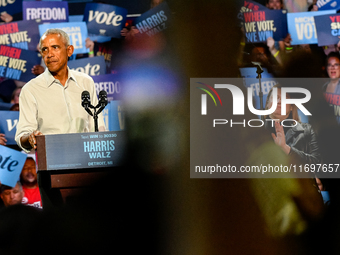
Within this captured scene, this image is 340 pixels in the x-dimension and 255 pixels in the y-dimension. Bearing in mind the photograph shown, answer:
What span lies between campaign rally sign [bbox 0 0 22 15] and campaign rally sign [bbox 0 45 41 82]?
11.5 inches

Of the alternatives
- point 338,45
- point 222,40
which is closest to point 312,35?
point 338,45

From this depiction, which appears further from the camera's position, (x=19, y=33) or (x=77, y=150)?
(x=19, y=33)

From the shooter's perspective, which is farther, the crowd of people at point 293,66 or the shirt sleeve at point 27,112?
the crowd of people at point 293,66

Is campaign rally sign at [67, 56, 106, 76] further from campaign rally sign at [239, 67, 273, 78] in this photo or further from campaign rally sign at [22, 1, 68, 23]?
campaign rally sign at [239, 67, 273, 78]

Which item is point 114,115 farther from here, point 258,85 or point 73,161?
point 73,161

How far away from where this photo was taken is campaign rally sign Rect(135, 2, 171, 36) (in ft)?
8.63

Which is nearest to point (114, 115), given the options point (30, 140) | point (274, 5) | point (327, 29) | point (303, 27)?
point (30, 140)

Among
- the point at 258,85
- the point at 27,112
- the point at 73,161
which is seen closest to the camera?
the point at 73,161

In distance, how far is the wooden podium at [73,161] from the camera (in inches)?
56.1

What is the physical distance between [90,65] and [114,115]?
45cm

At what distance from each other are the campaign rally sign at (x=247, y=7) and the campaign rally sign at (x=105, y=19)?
883mm

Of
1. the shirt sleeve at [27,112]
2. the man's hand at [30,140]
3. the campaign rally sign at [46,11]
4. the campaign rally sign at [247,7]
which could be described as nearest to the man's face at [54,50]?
the shirt sleeve at [27,112]

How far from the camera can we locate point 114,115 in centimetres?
267

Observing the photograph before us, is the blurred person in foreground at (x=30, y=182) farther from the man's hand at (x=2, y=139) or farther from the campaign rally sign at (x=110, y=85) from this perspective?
the campaign rally sign at (x=110, y=85)
